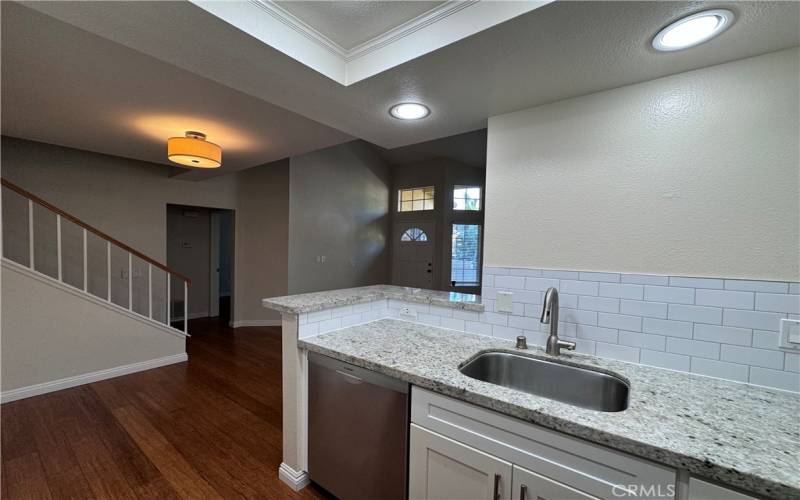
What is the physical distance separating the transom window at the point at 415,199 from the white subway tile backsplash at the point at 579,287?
5.04 meters

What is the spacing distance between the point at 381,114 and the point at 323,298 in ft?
3.82

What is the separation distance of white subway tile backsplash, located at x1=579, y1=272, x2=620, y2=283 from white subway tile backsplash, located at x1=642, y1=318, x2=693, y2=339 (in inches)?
8.2

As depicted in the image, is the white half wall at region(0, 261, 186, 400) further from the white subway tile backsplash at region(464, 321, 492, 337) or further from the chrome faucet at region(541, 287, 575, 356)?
the chrome faucet at region(541, 287, 575, 356)

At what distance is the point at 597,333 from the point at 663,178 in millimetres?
763

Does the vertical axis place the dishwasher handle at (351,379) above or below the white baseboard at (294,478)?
above

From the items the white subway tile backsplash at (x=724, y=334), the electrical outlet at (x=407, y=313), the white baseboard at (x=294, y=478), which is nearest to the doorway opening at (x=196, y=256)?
the white baseboard at (x=294, y=478)

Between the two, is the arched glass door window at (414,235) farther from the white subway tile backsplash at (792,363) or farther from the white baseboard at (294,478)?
the white subway tile backsplash at (792,363)

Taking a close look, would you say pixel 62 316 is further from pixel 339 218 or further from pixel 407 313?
pixel 339 218

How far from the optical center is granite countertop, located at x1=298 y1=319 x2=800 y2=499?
30.1 inches

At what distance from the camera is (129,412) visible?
8.29 ft

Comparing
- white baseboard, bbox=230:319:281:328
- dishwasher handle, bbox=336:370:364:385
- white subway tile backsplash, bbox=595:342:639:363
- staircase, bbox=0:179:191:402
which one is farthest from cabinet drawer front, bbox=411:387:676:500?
white baseboard, bbox=230:319:281:328

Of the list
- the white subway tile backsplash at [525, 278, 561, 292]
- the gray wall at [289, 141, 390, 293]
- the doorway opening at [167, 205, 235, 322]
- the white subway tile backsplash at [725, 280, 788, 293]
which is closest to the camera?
the white subway tile backsplash at [725, 280, 788, 293]

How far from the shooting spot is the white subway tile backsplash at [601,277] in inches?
57.4

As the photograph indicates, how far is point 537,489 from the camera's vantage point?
1.00m
